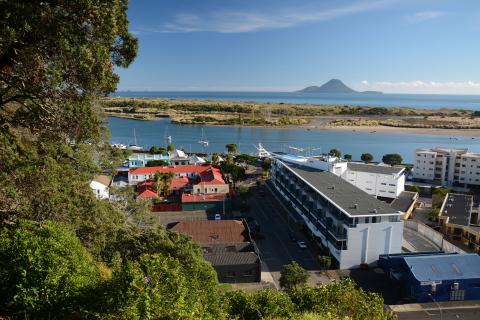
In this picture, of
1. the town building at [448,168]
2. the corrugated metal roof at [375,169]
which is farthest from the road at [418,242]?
the town building at [448,168]

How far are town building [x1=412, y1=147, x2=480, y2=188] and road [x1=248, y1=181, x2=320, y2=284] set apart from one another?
505 inches

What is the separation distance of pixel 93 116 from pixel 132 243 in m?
3.17

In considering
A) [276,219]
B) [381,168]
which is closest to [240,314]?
[276,219]

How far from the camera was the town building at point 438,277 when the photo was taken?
41.5ft

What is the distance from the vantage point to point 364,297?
20.8ft

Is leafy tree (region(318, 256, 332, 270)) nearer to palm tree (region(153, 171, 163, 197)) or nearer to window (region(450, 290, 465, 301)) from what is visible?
window (region(450, 290, 465, 301))

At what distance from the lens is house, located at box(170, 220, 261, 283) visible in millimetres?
13680

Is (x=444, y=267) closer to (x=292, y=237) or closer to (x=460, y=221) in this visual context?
(x=292, y=237)

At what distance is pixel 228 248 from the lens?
48.6 ft

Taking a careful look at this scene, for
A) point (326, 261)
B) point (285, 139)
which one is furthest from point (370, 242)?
A: point (285, 139)

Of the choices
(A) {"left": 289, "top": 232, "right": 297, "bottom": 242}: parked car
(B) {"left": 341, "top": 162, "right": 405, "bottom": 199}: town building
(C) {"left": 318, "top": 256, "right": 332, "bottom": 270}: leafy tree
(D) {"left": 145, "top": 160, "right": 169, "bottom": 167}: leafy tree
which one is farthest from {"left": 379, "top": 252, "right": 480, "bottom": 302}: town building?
(D) {"left": 145, "top": 160, "right": 169, "bottom": 167}: leafy tree

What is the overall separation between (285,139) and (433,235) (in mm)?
36382

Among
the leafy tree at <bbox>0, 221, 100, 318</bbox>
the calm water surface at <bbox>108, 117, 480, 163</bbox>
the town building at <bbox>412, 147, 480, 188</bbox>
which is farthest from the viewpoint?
the calm water surface at <bbox>108, 117, 480, 163</bbox>

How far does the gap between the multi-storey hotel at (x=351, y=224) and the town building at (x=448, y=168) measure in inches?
540
